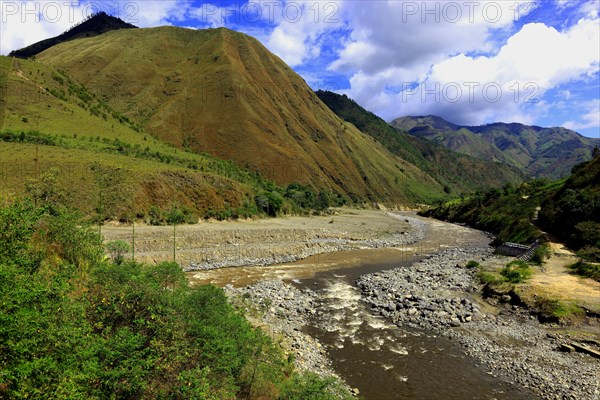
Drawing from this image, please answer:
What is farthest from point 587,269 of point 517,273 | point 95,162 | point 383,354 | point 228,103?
point 228,103

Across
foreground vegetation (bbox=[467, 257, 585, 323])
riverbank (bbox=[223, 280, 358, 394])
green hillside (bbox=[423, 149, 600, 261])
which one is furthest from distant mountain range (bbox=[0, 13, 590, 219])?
green hillside (bbox=[423, 149, 600, 261])

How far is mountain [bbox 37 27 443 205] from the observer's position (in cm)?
9050

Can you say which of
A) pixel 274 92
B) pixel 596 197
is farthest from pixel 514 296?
pixel 274 92

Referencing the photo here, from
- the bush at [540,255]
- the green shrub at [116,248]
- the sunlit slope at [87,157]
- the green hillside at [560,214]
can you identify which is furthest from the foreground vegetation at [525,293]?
the sunlit slope at [87,157]

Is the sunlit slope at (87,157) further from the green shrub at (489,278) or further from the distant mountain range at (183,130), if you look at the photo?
the green shrub at (489,278)

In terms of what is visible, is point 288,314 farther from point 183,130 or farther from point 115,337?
point 183,130

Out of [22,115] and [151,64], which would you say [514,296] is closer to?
[22,115]

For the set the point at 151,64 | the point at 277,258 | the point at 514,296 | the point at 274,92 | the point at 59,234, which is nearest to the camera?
the point at 59,234

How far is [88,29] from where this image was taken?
550 feet

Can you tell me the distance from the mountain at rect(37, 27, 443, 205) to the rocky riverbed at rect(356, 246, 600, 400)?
6487 centimetres

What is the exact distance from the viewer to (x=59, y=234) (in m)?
13.8

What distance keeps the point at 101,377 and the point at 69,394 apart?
1421 millimetres

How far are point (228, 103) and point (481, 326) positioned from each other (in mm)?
93473

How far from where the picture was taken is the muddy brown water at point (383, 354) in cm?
1423
